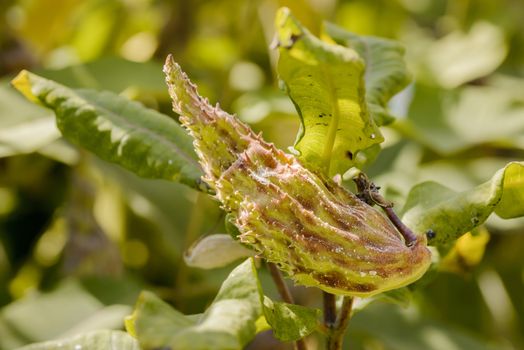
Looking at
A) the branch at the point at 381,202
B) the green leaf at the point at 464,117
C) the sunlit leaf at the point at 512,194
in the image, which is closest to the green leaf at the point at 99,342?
the branch at the point at 381,202

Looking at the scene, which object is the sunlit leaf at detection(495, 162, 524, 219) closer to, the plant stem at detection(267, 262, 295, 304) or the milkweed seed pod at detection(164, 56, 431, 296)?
the milkweed seed pod at detection(164, 56, 431, 296)

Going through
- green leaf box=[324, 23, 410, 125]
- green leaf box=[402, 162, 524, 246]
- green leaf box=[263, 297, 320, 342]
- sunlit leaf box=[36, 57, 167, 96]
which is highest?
green leaf box=[324, 23, 410, 125]

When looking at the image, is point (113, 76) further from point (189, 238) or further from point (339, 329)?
point (339, 329)

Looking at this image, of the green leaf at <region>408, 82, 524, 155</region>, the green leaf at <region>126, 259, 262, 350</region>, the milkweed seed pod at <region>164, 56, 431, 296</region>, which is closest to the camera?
the green leaf at <region>126, 259, 262, 350</region>

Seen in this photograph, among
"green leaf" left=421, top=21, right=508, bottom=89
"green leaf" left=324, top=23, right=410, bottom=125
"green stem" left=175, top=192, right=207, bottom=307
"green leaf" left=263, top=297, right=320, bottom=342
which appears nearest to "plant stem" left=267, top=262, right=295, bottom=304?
"green leaf" left=263, top=297, right=320, bottom=342

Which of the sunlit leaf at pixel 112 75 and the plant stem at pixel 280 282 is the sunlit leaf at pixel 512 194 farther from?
the sunlit leaf at pixel 112 75

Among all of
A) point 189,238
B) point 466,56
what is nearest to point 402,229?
point 189,238
